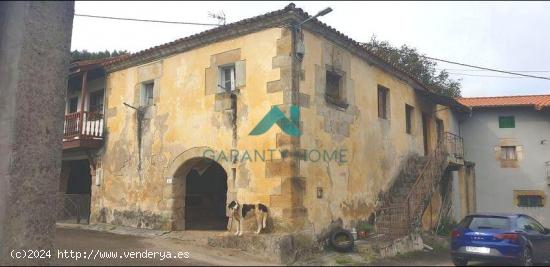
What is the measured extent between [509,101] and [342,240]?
48.5 ft

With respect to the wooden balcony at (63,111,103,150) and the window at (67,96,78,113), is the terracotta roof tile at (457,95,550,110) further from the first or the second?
the window at (67,96,78,113)

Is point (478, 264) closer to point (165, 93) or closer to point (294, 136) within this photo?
point (294, 136)

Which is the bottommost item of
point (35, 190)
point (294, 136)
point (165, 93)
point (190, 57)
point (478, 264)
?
point (478, 264)

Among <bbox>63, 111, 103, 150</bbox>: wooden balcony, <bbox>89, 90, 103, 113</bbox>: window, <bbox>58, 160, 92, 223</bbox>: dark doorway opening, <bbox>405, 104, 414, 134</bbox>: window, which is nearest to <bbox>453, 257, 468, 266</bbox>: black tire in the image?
<bbox>405, 104, 414, 134</bbox>: window

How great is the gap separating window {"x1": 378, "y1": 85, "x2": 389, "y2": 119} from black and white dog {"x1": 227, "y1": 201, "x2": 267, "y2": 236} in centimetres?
595

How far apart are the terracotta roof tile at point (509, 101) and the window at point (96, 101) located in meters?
16.0

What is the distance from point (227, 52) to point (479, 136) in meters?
14.1

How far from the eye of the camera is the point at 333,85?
41.4ft

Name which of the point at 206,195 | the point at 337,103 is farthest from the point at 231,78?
the point at 206,195

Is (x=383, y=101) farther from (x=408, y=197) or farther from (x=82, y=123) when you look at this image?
(x=82, y=123)

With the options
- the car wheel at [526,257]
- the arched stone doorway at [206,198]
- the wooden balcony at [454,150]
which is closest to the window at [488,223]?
the car wheel at [526,257]

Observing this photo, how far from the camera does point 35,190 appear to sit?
683cm

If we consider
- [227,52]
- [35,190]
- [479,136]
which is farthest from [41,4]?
[479,136]

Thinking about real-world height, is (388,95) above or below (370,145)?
above
